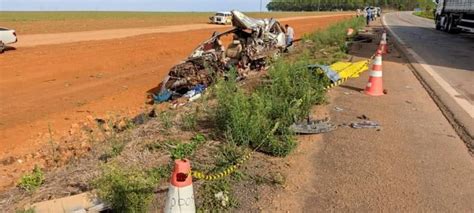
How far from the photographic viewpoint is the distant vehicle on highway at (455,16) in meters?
24.8

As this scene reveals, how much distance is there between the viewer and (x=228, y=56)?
1352cm

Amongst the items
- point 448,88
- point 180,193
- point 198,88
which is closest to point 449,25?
point 448,88

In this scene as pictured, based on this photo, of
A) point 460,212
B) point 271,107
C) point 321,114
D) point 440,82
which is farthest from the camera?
point 440,82

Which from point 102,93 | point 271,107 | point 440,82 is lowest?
point 102,93

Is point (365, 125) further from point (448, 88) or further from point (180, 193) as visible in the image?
point (448, 88)

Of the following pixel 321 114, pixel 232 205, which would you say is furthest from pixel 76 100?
pixel 232 205

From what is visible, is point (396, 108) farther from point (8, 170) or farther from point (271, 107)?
point (8, 170)

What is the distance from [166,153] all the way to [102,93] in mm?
9357

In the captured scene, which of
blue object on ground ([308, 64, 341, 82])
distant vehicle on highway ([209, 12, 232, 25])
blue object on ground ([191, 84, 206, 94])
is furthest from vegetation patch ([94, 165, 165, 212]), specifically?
distant vehicle on highway ([209, 12, 232, 25])

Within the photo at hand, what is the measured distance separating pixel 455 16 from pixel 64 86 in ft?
77.7

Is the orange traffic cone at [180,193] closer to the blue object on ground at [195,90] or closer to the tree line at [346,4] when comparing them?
the blue object on ground at [195,90]

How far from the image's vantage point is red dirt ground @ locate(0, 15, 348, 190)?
31.4 feet

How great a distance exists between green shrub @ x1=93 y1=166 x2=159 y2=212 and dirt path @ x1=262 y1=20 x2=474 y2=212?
1.00m

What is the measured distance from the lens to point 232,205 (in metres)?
3.98
